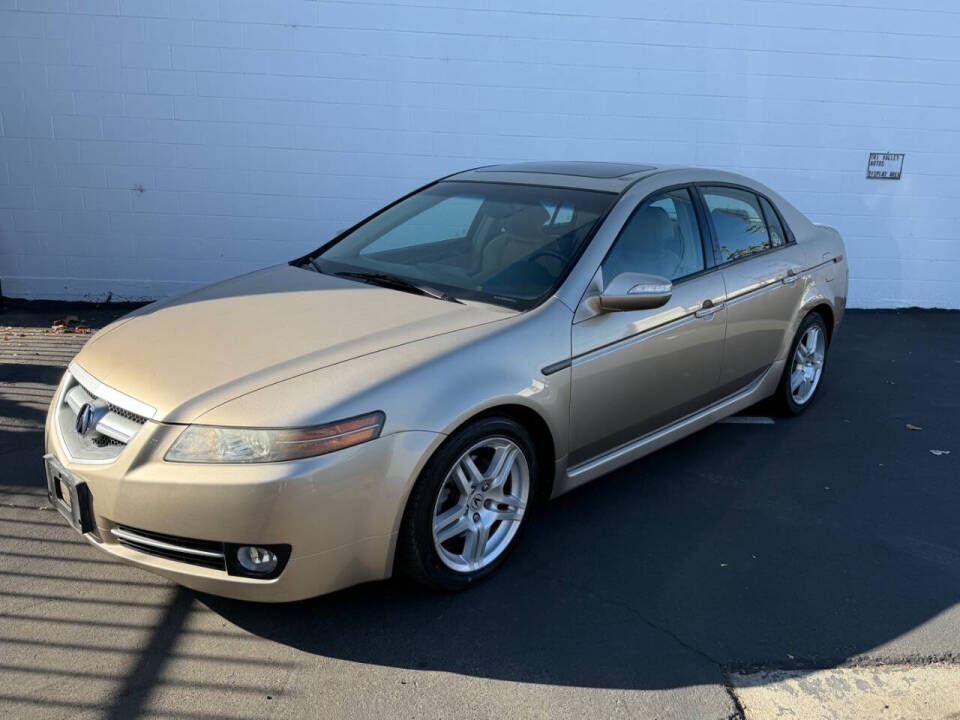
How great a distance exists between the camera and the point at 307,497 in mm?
2691

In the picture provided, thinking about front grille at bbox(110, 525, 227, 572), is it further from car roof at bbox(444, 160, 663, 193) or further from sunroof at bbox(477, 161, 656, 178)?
sunroof at bbox(477, 161, 656, 178)

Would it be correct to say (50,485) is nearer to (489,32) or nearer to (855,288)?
(489,32)

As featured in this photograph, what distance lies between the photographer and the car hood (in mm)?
2924

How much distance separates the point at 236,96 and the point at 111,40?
1170 mm

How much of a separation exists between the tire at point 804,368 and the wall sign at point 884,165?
388 cm

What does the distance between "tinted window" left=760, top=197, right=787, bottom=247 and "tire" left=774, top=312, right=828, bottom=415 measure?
54cm

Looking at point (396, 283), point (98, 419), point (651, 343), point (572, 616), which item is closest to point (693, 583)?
point (572, 616)

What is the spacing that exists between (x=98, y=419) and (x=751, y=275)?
11.0 ft

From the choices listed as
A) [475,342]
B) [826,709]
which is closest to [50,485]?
[475,342]

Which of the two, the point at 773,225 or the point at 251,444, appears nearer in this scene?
the point at 251,444

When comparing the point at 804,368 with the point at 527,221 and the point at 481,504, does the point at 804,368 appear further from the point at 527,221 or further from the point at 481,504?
the point at 481,504

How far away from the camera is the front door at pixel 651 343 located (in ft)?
11.8

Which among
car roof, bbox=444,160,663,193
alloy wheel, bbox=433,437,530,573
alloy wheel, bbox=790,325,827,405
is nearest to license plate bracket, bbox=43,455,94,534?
alloy wheel, bbox=433,437,530,573

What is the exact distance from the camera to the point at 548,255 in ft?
12.5
